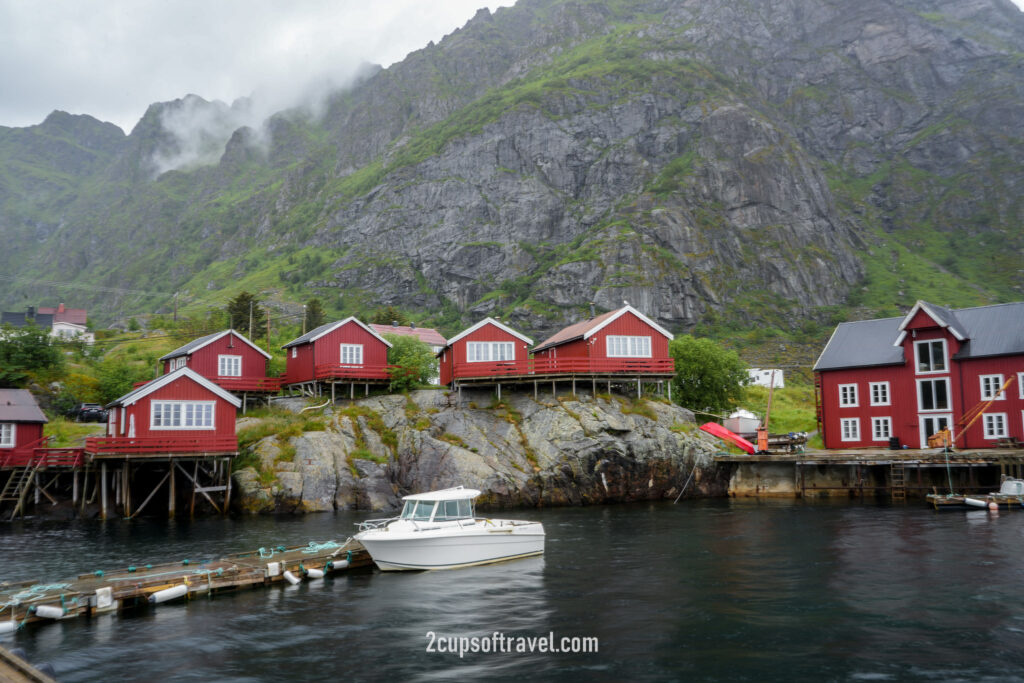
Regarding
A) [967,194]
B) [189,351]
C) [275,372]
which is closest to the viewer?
[189,351]

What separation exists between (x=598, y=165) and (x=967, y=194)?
10815 centimetres

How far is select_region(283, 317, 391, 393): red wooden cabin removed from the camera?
57562mm

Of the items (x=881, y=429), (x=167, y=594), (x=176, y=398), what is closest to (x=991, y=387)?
(x=881, y=429)

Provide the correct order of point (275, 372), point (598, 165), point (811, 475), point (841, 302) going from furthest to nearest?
point (598, 165)
point (841, 302)
point (275, 372)
point (811, 475)

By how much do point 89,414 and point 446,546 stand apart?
170ft

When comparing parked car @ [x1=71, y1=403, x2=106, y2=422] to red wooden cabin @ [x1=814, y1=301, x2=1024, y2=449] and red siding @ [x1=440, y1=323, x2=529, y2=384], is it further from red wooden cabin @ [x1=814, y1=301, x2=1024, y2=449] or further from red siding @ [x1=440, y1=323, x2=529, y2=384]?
red wooden cabin @ [x1=814, y1=301, x2=1024, y2=449]

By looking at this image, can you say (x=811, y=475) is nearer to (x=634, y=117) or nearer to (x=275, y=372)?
(x=275, y=372)

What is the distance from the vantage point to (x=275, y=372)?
66.6 m

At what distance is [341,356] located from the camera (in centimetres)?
5959

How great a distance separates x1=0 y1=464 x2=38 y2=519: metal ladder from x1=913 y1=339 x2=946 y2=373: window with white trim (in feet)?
212

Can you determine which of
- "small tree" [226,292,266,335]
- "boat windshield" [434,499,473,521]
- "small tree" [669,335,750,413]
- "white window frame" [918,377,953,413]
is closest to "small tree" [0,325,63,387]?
"small tree" [226,292,266,335]

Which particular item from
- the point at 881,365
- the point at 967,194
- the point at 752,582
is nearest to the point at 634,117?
the point at 967,194

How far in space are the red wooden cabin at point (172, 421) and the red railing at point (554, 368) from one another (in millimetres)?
18120

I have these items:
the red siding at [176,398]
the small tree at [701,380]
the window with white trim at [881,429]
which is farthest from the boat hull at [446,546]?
Answer: the small tree at [701,380]
